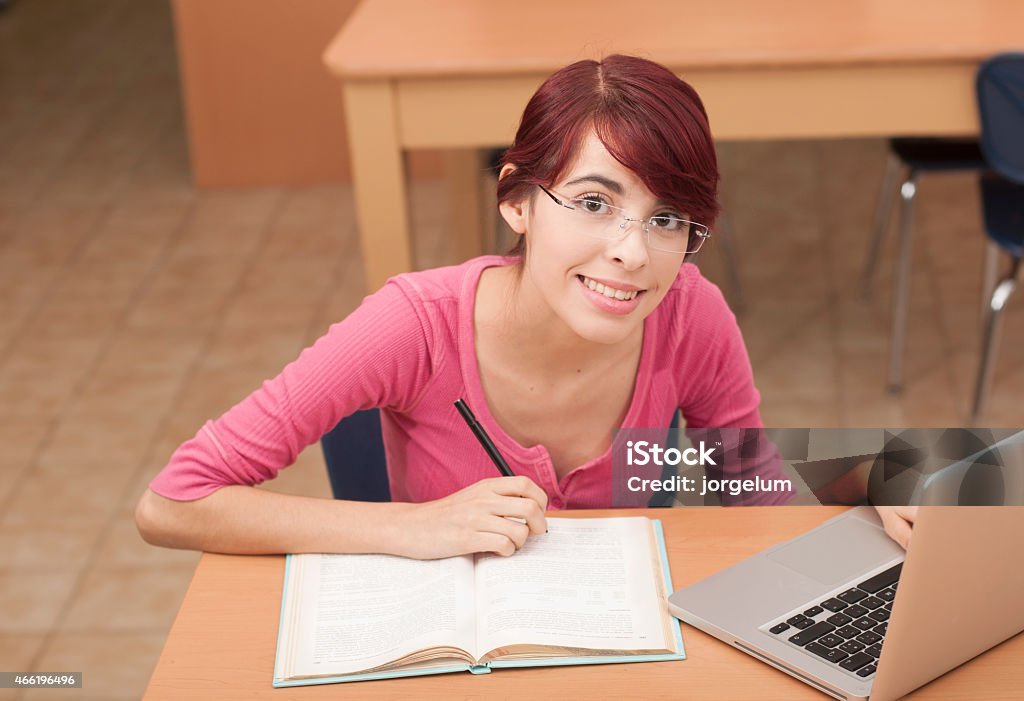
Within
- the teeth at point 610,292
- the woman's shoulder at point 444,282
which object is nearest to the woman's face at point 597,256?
the teeth at point 610,292

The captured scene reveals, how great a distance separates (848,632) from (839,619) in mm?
22

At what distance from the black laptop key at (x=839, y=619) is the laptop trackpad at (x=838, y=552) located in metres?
0.05

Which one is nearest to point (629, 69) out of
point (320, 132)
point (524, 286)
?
point (524, 286)

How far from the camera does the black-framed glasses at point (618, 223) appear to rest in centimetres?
126

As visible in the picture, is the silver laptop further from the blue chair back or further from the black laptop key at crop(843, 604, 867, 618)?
the blue chair back

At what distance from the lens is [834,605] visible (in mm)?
1182

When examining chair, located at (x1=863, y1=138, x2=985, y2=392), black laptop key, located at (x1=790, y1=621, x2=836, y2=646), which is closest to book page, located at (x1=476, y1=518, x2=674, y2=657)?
black laptop key, located at (x1=790, y1=621, x2=836, y2=646)

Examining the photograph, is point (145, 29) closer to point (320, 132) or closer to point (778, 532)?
point (320, 132)

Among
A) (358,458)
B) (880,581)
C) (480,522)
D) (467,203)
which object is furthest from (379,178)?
(880,581)

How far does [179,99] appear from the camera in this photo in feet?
16.3

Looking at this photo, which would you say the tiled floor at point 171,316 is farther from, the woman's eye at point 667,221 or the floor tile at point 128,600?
the woman's eye at point 667,221

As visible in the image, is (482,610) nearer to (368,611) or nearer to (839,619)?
(368,611)

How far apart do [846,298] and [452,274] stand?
2.14 m

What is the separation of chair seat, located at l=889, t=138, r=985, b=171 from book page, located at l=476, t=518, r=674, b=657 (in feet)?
5.71
